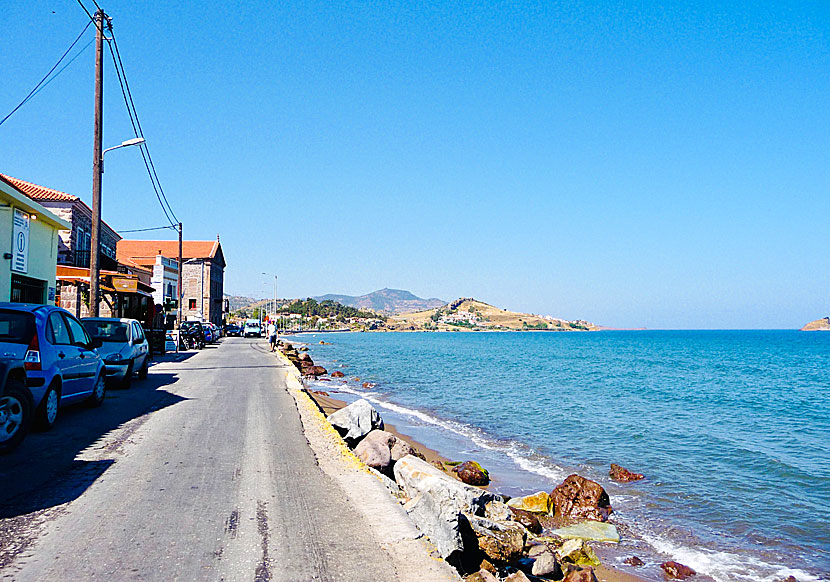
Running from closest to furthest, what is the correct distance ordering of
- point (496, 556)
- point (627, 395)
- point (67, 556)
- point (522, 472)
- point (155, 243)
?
point (67, 556) → point (496, 556) → point (522, 472) → point (627, 395) → point (155, 243)

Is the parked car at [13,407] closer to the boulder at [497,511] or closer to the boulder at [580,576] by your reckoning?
the boulder at [497,511]

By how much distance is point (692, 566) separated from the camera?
891 cm

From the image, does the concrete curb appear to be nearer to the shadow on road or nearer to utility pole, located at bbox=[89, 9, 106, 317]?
the shadow on road

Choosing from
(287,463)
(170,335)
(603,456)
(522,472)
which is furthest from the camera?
(170,335)

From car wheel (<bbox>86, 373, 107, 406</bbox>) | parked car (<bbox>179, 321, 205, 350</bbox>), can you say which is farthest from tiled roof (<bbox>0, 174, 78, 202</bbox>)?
car wheel (<bbox>86, 373, 107, 406</bbox>)

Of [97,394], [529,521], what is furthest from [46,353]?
[529,521]

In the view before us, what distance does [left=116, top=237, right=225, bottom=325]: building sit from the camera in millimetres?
93188

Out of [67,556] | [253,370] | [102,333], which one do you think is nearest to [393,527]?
[67,556]

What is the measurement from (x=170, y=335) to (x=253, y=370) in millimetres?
17700

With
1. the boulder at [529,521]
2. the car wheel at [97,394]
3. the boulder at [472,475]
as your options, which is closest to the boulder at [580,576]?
the boulder at [529,521]

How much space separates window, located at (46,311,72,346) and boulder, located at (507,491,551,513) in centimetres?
795

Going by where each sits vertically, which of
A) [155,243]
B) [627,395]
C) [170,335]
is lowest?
[627,395]

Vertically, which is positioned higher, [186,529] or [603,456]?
[186,529]

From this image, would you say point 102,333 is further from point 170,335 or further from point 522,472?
point 170,335
